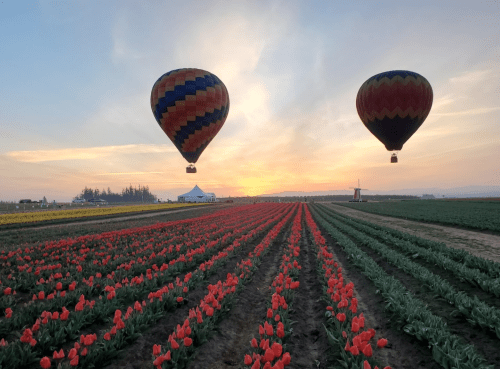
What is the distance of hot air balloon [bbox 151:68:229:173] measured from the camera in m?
22.0

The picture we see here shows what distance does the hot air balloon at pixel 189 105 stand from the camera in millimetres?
21984

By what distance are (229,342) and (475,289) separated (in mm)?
6872

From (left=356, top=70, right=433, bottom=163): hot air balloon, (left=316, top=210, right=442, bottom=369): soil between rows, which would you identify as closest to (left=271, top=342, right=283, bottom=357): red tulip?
(left=316, top=210, right=442, bottom=369): soil between rows

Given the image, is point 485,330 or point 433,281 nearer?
point 485,330

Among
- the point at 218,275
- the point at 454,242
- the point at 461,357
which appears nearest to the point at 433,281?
the point at 461,357

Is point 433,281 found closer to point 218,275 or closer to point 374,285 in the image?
point 374,285

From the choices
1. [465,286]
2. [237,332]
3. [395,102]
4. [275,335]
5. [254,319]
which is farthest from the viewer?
[395,102]

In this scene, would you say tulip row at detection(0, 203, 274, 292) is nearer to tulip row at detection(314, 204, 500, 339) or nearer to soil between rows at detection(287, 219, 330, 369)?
soil between rows at detection(287, 219, 330, 369)

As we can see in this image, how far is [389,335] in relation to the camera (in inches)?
200

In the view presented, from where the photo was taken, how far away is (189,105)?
22.0m

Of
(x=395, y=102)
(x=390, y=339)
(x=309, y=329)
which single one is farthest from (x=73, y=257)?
(x=395, y=102)

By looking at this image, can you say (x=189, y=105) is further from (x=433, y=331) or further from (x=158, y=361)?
(x=433, y=331)

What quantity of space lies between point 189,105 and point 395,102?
1951cm

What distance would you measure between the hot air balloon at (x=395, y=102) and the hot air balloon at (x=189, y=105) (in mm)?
14768
